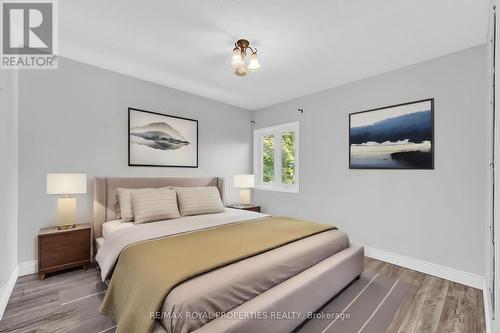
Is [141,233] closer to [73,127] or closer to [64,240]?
[64,240]

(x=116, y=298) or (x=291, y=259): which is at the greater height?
(x=291, y=259)

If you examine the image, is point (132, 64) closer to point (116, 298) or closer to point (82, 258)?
point (82, 258)

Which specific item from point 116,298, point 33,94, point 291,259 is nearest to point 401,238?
point 291,259

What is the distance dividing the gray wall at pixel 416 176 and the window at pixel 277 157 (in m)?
0.30

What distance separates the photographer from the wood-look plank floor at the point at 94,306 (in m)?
1.74

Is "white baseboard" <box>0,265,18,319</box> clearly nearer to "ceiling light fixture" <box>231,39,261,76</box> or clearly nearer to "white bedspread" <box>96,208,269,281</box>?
"white bedspread" <box>96,208,269,281</box>

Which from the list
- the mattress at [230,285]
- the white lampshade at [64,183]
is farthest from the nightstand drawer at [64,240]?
the mattress at [230,285]

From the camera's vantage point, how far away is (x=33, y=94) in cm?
261

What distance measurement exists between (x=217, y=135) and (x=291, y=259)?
301 cm

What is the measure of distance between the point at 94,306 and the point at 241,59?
8.40 feet

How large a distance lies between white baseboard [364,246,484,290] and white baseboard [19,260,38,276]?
13.5 feet

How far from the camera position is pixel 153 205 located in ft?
9.04

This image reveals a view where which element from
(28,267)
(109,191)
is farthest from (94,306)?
(109,191)

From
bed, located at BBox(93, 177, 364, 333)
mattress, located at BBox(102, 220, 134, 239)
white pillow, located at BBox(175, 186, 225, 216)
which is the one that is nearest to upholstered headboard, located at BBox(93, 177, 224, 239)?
bed, located at BBox(93, 177, 364, 333)
